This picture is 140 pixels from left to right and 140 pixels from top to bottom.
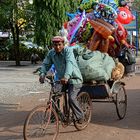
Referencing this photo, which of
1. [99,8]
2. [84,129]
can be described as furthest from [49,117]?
[99,8]

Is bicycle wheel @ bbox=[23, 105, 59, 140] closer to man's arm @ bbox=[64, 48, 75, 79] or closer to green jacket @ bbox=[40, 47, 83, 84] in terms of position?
man's arm @ bbox=[64, 48, 75, 79]

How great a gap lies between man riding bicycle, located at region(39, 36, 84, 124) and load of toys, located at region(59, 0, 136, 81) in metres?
0.74

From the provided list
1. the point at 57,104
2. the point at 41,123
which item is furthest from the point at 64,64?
the point at 41,123

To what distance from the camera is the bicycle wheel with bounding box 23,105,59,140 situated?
7.14 m

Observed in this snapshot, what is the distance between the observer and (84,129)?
8.64 meters

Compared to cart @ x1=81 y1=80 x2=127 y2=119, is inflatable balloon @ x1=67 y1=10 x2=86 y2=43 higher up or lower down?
higher up

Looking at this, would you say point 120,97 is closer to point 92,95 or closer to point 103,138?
point 92,95

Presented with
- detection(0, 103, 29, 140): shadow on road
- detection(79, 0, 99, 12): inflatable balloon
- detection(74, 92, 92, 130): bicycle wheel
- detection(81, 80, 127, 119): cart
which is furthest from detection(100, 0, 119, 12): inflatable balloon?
detection(0, 103, 29, 140): shadow on road

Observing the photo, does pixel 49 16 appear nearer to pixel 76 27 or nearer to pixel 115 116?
pixel 76 27

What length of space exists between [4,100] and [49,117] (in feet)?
20.8

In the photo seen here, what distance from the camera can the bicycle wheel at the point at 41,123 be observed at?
7141mm

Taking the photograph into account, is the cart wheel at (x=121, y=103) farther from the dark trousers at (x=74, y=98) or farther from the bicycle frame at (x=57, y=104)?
the bicycle frame at (x=57, y=104)

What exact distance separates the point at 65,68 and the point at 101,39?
2.06 metres

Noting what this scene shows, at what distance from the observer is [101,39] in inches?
381
